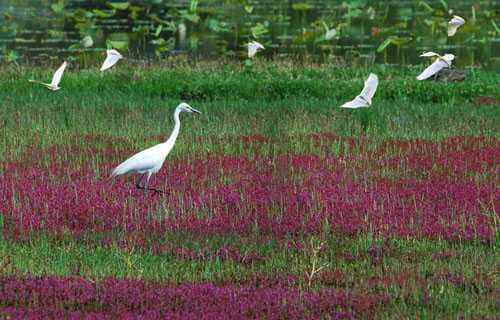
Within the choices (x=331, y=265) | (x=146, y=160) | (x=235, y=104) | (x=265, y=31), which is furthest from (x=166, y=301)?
(x=265, y=31)

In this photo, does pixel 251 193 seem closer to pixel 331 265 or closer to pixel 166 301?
pixel 331 265

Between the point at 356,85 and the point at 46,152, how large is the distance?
7406 mm

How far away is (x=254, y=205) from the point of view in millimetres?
10875

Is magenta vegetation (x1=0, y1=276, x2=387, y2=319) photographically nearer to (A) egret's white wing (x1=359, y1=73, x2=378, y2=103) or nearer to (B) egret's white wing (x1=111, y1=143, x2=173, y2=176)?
(B) egret's white wing (x1=111, y1=143, x2=173, y2=176)

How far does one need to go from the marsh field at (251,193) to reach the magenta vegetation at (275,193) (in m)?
0.03

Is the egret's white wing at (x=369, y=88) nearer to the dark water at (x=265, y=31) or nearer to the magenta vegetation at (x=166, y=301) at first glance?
the magenta vegetation at (x=166, y=301)

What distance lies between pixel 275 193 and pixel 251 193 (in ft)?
Answer: 0.84

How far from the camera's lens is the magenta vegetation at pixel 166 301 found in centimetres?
739

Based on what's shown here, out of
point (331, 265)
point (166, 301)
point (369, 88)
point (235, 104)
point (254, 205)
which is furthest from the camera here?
point (235, 104)

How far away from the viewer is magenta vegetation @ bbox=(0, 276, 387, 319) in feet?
24.2

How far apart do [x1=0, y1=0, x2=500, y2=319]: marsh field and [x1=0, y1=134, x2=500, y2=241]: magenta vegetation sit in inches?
1.2

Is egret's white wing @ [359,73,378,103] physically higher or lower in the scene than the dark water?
higher

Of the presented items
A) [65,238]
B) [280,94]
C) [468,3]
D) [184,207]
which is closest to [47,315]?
[65,238]

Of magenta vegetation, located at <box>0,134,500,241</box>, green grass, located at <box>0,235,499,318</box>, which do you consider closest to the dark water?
magenta vegetation, located at <box>0,134,500,241</box>
